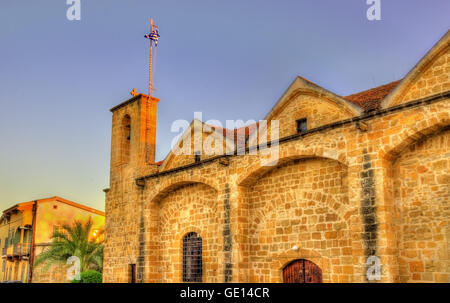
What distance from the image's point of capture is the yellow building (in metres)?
28.3

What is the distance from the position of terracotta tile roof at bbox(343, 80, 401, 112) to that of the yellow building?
68.1 feet

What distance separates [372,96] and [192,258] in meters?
7.23

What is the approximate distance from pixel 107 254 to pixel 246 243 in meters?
6.92

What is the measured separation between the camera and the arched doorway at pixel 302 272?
439 inches

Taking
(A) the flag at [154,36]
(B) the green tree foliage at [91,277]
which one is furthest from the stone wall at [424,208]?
(B) the green tree foliage at [91,277]

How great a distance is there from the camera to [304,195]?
Result: 11.7 metres

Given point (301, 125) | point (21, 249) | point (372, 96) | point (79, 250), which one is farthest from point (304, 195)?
point (21, 249)

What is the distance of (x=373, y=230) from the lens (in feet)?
31.4

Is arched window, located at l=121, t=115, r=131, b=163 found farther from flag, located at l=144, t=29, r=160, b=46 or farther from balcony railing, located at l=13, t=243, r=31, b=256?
balcony railing, located at l=13, t=243, r=31, b=256

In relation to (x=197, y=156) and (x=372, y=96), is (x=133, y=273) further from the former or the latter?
(x=372, y=96)
